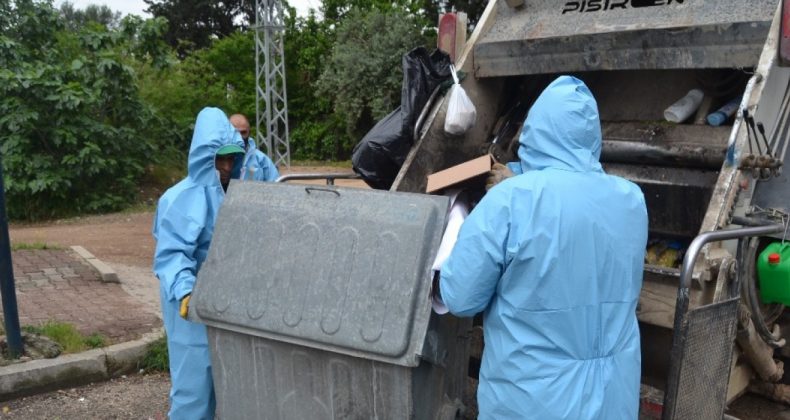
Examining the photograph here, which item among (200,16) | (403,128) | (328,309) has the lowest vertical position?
(328,309)

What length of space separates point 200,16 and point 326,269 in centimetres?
3425

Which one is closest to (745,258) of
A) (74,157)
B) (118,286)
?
(118,286)

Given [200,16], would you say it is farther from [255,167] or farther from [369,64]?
[255,167]

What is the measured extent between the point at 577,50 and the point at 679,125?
624 millimetres

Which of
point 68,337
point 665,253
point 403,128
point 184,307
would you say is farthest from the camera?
point 68,337

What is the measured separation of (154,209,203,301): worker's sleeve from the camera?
2672 millimetres

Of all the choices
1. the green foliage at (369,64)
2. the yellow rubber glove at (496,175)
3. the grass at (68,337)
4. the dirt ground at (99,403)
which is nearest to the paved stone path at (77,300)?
the grass at (68,337)

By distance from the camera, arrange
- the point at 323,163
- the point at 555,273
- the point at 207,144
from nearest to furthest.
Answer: the point at 555,273
the point at 207,144
the point at 323,163

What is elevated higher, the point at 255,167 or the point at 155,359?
the point at 255,167

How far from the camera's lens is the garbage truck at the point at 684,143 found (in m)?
2.39

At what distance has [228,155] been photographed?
2986mm

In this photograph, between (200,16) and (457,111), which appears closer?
(457,111)

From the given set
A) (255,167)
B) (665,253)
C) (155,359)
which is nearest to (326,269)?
(255,167)

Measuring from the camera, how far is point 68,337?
422 cm
